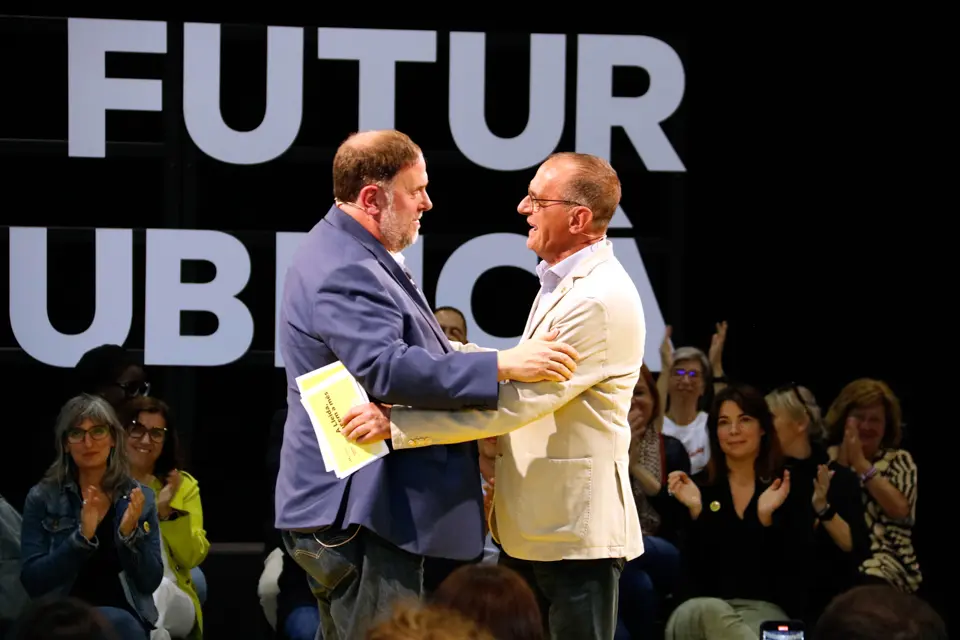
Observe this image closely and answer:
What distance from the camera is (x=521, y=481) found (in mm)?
2734

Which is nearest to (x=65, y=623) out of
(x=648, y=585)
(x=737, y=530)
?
(x=648, y=585)

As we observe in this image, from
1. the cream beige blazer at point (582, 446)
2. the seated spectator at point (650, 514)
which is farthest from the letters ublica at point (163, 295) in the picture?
the cream beige blazer at point (582, 446)

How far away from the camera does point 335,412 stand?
2.53 m

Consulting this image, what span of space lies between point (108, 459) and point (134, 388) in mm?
677

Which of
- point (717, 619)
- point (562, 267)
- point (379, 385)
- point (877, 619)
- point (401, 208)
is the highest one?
point (401, 208)

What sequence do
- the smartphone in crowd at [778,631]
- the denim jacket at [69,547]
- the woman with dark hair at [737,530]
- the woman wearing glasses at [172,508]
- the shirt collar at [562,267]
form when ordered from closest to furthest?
the shirt collar at [562,267] → the smartphone in crowd at [778,631] → the denim jacket at [69,547] → the woman with dark hair at [737,530] → the woman wearing glasses at [172,508]

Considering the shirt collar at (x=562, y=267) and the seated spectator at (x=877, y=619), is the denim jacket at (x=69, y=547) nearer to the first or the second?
the shirt collar at (x=562, y=267)

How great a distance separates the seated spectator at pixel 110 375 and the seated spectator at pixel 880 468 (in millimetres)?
2727

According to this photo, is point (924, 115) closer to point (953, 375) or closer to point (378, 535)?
point (953, 375)

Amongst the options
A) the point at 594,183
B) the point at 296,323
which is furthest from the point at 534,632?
the point at 594,183

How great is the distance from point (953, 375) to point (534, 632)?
12.3ft

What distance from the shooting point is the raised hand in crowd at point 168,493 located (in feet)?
15.0

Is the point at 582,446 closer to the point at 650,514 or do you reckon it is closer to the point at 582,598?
the point at 582,598

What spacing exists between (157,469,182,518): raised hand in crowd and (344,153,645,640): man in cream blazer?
2.10 m
